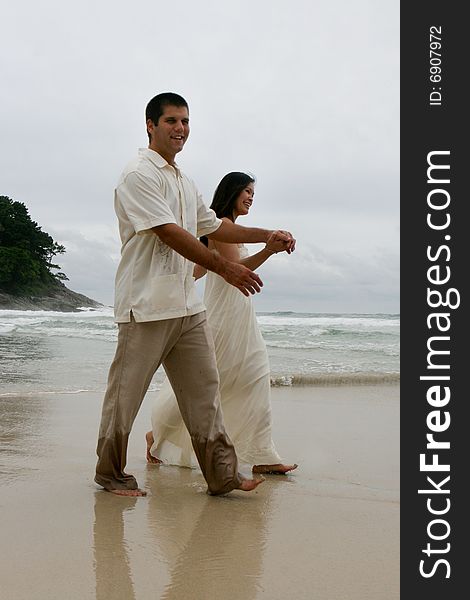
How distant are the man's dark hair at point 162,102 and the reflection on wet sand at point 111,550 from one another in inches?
70.5

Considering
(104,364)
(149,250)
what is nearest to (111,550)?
(149,250)

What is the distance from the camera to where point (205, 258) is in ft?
11.3

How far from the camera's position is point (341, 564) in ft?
9.00

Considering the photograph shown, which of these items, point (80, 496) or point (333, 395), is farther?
point (333, 395)

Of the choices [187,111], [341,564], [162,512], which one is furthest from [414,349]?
[187,111]

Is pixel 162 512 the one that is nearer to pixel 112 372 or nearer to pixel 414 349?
pixel 112 372

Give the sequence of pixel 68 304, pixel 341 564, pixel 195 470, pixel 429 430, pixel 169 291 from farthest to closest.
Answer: pixel 68 304 → pixel 195 470 → pixel 169 291 → pixel 429 430 → pixel 341 564

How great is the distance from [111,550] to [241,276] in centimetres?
127

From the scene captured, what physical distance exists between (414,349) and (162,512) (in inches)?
51.8

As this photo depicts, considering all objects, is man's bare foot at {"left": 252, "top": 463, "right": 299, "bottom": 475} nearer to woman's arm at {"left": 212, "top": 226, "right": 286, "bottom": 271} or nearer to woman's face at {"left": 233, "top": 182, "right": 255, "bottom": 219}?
woman's arm at {"left": 212, "top": 226, "right": 286, "bottom": 271}

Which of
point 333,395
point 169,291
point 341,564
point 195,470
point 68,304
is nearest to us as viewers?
point 341,564

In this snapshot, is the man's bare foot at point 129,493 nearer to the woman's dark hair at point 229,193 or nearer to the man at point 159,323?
the man at point 159,323

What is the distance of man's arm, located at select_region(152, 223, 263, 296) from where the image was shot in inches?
135

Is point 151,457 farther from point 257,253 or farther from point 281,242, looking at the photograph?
point 281,242
